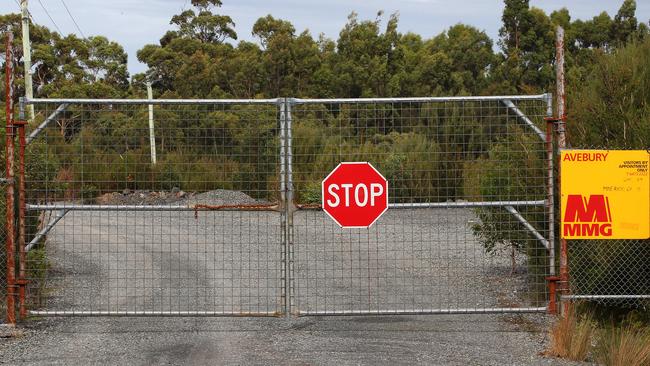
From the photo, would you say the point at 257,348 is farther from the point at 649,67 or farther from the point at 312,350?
the point at 649,67

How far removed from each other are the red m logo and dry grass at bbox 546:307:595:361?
3.62 ft

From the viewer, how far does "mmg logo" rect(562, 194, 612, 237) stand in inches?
372

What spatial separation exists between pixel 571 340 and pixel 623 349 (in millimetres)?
598

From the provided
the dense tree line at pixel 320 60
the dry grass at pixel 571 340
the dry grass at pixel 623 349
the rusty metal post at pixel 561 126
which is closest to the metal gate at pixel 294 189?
the rusty metal post at pixel 561 126

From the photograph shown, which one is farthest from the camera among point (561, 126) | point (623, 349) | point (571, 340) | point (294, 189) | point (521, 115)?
point (294, 189)

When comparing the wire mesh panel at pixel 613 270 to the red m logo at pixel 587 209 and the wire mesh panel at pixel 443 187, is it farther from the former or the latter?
the red m logo at pixel 587 209

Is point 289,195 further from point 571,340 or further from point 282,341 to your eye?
point 571,340

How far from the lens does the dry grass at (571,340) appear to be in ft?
28.3

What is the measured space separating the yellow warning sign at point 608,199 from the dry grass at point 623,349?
111 centimetres

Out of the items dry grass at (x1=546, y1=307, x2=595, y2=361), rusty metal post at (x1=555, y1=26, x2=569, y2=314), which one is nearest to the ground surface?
dry grass at (x1=546, y1=307, x2=595, y2=361)

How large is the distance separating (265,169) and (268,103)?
2974mm

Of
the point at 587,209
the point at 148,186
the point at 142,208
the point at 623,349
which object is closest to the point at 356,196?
the point at 142,208

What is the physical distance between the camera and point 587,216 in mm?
9445

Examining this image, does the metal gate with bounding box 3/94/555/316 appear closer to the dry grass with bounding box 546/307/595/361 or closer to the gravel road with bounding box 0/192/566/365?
the gravel road with bounding box 0/192/566/365
